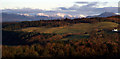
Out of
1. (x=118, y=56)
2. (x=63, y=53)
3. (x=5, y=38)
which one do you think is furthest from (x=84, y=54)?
(x=5, y=38)

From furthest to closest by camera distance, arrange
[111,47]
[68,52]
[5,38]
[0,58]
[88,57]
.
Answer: [5,38] → [111,47] → [68,52] → [88,57] → [0,58]

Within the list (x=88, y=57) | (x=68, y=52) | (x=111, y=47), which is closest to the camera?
(x=88, y=57)

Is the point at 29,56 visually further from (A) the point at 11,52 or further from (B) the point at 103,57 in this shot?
(B) the point at 103,57

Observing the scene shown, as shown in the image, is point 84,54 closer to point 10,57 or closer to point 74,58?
point 74,58

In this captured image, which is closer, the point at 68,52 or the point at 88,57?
the point at 88,57

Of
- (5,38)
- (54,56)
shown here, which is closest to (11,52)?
(54,56)

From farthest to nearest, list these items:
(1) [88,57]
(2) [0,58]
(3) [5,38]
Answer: (3) [5,38] < (1) [88,57] < (2) [0,58]

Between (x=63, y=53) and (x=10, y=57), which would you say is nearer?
(x=10, y=57)

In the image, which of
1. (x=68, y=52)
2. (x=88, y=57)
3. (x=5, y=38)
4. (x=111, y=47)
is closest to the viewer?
(x=88, y=57)
